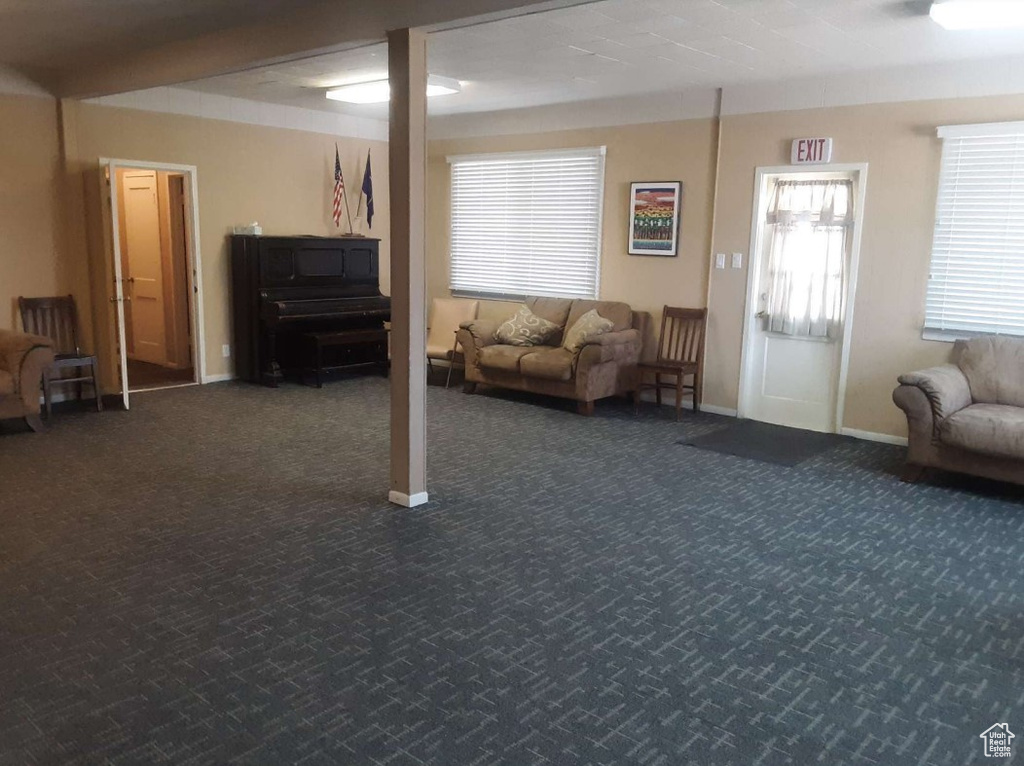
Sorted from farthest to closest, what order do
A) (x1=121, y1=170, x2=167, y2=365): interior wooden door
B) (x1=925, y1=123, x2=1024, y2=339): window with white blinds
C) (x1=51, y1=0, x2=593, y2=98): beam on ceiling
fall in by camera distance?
(x1=121, y1=170, x2=167, y2=365): interior wooden door < (x1=925, y1=123, x2=1024, y2=339): window with white blinds < (x1=51, y1=0, x2=593, y2=98): beam on ceiling

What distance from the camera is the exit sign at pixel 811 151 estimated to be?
6.06 meters

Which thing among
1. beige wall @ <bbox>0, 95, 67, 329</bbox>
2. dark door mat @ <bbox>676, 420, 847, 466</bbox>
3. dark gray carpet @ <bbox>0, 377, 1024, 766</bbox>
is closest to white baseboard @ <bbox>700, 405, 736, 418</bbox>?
dark door mat @ <bbox>676, 420, 847, 466</bbox>

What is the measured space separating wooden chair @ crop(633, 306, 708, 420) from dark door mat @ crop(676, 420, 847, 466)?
0.61m

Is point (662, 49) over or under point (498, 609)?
over

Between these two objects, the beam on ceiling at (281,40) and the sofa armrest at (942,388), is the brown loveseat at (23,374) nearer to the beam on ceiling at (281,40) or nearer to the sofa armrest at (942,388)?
the beam on ceiling at (281,40)

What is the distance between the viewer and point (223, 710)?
253cm

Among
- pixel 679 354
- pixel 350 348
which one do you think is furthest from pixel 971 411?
pixel 350 348

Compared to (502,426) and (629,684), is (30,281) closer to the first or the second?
(502,426)

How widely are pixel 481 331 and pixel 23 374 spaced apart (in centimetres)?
370

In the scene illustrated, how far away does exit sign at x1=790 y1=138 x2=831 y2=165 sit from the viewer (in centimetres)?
606

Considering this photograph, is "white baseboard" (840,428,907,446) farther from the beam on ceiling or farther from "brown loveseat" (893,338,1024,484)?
the beam on ceiling

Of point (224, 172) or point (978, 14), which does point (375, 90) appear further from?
point (978, 14)

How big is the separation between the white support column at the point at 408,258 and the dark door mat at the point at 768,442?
2388mm

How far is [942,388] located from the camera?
4.98m
